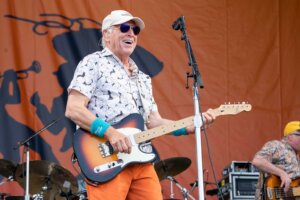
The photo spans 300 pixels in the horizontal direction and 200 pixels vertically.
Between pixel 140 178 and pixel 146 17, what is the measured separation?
393 centimetres

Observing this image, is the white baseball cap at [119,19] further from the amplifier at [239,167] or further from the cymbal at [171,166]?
the amplifier at [239,167]

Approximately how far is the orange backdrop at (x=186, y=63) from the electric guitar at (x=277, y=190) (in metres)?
1.07

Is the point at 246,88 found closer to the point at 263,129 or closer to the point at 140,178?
the point at 263,129

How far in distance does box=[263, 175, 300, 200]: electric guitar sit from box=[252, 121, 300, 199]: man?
0.05 m

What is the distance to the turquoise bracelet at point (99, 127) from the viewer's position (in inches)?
152

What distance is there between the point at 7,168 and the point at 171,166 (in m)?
1.64

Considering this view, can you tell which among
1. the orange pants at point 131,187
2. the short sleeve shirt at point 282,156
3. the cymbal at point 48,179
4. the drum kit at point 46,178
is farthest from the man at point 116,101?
the short sleeve shirt at point 282,156

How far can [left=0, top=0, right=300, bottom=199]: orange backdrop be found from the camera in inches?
283

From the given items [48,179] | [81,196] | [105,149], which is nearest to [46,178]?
[48,179]

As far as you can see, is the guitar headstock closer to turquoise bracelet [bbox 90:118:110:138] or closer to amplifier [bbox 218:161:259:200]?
turquoise bracelet [bbox 90:118:110:138]

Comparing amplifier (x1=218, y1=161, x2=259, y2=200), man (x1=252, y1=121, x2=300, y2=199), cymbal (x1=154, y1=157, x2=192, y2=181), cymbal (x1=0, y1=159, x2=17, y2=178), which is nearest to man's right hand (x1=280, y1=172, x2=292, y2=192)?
man (x1=252, y1=121, x2=300, y2=199)

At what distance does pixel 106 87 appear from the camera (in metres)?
4.07

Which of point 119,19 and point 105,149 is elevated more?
point 119,19

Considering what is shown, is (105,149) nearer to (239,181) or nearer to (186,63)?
(239,181)
